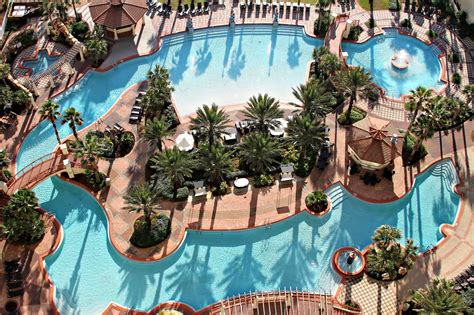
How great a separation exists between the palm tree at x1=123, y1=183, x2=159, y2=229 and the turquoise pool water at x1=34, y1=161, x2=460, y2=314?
13.3 feet

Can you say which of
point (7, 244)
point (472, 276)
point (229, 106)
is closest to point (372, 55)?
point (229, 106)

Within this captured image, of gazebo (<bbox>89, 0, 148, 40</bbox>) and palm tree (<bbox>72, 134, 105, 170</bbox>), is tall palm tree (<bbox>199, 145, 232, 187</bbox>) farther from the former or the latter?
gazebo (<bbox>89, 0, 148, 40</bbox>)

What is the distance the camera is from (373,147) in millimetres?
47188

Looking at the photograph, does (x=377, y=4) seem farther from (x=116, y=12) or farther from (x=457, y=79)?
(x=116, y=12)

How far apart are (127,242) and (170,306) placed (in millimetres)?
7070

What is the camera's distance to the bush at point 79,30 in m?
61.3

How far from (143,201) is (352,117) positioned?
2378 centimetres

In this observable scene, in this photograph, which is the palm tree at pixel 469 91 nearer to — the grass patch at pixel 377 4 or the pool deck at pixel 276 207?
the pool deck at pixel 276 207

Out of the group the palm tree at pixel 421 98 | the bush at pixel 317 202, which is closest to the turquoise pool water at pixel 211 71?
the palm tree at pixel 421 98

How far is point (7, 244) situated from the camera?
44094mm

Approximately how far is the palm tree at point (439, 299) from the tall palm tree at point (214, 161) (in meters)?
18.9

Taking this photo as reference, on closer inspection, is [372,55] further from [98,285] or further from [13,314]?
[13,314]

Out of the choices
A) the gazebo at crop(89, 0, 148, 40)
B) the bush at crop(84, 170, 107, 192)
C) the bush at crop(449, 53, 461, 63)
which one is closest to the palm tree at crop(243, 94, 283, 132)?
the bush at crop(84, 170, 107, 192)

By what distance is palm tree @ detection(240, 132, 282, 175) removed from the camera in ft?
149
